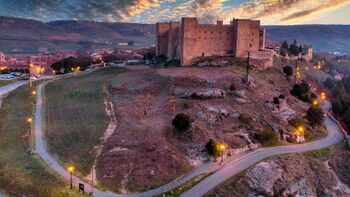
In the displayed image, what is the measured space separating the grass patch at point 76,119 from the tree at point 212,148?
1272 cm

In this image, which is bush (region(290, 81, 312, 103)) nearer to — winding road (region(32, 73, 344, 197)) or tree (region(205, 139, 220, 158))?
winding road (region(32, 73, 344, 197))

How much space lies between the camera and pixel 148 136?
45.2 metres

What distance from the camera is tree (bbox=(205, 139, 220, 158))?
43.7m

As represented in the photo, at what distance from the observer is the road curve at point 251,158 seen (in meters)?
37.4

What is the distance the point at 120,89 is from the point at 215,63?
788 inches

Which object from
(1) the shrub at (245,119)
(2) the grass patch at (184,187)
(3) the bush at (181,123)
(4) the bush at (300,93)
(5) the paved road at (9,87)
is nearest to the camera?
(2) the grass patch at (184,187)

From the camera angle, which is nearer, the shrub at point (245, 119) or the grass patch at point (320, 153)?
the grass patch at point (320, 153)

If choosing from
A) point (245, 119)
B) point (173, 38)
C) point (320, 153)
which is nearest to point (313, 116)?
point (320, 153)

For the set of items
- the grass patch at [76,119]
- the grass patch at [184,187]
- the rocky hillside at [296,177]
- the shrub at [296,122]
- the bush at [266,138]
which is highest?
the grass patch at [76,119]

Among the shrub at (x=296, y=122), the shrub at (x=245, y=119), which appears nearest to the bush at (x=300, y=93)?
the shrub at (x=296, y=122)

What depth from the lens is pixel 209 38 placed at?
74438 millimetres

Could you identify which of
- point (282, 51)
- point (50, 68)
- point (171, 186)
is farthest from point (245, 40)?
point (50, 68)

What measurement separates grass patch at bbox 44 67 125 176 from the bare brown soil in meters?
2.02

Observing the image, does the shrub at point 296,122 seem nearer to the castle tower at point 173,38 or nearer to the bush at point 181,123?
the bush at point 181,123
